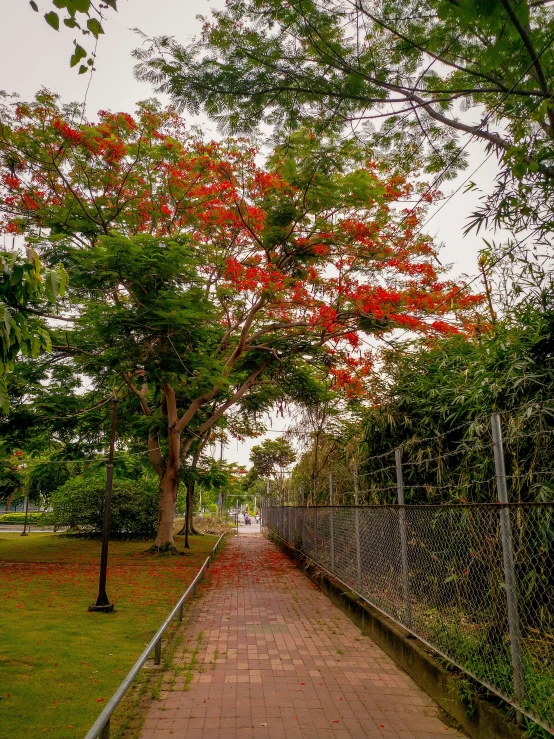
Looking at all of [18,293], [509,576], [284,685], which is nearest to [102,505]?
[284,685]

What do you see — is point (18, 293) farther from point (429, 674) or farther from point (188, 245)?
point (188, 245)

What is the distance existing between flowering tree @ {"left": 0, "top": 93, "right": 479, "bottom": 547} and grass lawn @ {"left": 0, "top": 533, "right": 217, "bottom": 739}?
14.5 ft

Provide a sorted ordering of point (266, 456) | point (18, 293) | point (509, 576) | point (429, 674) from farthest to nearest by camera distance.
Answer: point (266, 456) → point (429, 674) → point (509, 576) → point (18, 293)

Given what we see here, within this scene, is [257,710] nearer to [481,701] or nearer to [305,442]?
[481,701]

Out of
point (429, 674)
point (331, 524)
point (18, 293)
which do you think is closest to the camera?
point (18, 293)

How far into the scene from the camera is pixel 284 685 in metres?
4.82

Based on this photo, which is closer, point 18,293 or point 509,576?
point 18,293

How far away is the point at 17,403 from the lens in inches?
575

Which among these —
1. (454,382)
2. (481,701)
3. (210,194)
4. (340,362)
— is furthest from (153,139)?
(481,701)

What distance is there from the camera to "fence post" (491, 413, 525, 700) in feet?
11.0

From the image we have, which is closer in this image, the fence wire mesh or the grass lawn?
the fence wire mesh

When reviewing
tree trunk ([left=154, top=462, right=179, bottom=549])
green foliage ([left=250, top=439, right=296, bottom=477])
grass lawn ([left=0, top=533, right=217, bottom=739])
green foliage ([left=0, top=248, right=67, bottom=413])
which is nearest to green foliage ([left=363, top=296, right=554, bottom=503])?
green foliage ([left=0, top=248, right=67, bottom=413])

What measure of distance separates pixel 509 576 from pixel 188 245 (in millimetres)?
9042

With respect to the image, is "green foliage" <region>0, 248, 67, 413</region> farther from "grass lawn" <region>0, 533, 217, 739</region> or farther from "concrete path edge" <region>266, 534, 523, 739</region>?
"concrete path edge" <region>266, 534, 523, 739</region>
